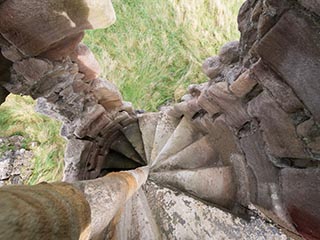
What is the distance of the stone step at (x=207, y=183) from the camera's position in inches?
73.5

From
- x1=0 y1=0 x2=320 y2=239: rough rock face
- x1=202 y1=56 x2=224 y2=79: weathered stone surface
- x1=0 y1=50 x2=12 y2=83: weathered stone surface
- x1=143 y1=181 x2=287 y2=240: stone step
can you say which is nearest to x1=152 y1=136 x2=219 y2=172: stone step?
x1=0 y1=0 x2=320 y2=239: rough rock face

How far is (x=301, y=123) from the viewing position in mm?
994

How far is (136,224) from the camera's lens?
Answer: 180 centimetres

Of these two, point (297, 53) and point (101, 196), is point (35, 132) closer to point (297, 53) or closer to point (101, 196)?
point (101, 196)

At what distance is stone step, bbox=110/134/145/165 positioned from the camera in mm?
2891

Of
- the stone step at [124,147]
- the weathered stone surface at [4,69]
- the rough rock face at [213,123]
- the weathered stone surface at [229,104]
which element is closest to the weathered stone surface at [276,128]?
the rough rock face at [213,123]

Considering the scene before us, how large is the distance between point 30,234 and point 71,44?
1333 mm

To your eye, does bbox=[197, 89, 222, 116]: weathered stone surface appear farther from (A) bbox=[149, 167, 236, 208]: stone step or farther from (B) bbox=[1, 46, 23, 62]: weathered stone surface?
(B) bbox=[1, 46, 23, 62]: weathered stone surface

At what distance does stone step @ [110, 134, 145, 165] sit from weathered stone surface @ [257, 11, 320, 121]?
2.08 metres

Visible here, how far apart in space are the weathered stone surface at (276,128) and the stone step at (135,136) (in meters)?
1.65

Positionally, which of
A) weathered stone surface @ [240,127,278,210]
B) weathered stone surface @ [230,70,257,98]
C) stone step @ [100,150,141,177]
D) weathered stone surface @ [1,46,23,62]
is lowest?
weathered stone surface @ [240,127,278,210]

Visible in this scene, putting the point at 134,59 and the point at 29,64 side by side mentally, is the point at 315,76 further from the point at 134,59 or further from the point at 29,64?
the point at 134,59

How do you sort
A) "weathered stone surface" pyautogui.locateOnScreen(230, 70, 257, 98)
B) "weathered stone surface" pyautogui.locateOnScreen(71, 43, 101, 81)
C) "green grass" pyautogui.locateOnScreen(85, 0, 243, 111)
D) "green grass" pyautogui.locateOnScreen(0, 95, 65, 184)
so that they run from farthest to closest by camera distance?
"green grass" pyautogui.locateOnScreen(0, 95, 65, 184) < "green grass" pyautogui.locateOnScreen(85, 0, 243, 111) < "weathered stone surface" pyautogui.locateOnScreen(71, 43, 101, 81) < "weathered stone surface" pyautogui.locateOnScreen(230, 70, 257, 98)

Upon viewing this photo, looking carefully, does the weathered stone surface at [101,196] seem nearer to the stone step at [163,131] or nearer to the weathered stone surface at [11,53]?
the weathered stone surface at [11,53]
